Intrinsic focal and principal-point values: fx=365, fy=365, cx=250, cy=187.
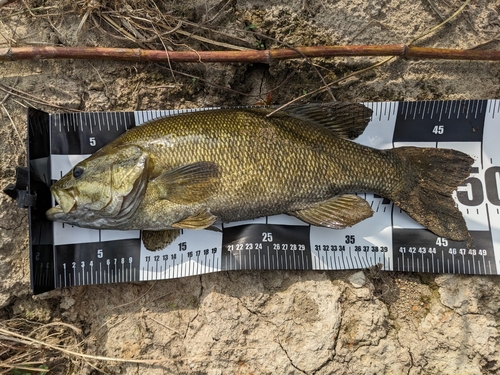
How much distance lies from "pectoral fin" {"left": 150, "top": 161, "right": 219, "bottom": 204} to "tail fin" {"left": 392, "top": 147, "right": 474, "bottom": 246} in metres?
1.56

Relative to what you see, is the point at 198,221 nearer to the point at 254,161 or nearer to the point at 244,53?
the point at 254,161

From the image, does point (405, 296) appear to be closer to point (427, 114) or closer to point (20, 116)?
point (427, 114)

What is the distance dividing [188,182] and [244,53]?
1.27m

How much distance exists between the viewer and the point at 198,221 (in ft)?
9.46

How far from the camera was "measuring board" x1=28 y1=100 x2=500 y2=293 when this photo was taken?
10.2 feet

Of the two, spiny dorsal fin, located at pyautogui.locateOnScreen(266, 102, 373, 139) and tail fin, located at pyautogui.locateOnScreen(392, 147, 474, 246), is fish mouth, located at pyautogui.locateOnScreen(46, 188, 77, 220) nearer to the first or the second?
spiny dorsal fin, located at pyautogui.locateOnScreen(266, 102, 373, 139)

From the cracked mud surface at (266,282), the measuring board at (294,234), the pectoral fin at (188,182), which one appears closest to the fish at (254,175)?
the pectoral fin at (188,182)

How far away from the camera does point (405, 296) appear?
3.14 m

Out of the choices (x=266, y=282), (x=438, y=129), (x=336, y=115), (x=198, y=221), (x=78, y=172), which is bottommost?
(x=266, y=282)

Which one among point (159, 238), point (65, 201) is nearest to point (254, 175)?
point (159, 238)

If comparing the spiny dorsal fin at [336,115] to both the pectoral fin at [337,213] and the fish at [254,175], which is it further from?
the pectoral fin at [337,213]

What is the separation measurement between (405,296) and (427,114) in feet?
5.27

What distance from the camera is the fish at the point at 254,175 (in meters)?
2.84

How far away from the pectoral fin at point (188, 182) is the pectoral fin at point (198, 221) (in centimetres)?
12
